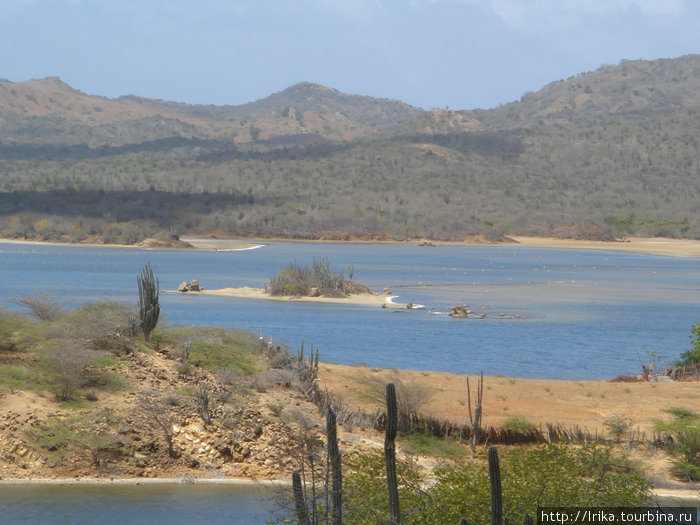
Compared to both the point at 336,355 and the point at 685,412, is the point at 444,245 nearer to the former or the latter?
the point at 336,355

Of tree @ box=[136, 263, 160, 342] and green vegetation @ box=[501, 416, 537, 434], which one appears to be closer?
green vegetation @ box=[501, 416, 537, 434]

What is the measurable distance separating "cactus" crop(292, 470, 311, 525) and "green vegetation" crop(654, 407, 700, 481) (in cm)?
1036

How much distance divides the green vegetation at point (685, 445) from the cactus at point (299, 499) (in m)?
10.4

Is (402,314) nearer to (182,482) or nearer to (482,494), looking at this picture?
(182,482)

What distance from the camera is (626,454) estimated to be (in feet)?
70.9

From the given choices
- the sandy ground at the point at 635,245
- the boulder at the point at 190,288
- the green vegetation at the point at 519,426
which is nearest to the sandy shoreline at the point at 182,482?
the green vegetation at the point at 519,426

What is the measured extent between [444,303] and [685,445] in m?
42.1

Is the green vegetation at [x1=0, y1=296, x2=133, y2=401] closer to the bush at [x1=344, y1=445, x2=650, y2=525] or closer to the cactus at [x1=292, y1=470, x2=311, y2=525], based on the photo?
the bush at [x1=344, y1=445, x2=650, y2=525]

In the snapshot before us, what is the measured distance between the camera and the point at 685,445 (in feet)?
72.9

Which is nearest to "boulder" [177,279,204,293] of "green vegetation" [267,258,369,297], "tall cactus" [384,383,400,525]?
"green vegetation" [267,258,369,297]

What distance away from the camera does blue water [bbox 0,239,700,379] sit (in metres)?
41.9

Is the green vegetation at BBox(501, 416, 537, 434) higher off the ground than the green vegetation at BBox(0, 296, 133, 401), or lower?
lower

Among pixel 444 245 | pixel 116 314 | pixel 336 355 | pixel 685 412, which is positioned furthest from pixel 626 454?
pixel 444 245

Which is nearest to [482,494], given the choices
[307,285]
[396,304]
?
[396,304]
